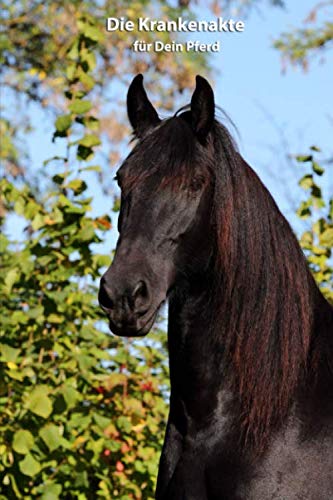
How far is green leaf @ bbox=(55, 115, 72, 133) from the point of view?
542 cm

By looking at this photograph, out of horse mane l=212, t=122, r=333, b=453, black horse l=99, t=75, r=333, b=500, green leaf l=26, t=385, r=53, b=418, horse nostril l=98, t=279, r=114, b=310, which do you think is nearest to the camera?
horse nostril l=98, t=279, r=114, b=310

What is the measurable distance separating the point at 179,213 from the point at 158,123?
0.46 m

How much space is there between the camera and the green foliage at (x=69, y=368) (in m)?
5.34

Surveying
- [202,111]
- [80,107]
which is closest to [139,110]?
[202,111]

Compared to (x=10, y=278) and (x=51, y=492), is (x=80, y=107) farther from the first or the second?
(x=51, y=492)

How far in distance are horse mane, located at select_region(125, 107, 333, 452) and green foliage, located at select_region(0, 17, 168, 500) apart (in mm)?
2091

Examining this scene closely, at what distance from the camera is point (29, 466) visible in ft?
17.0

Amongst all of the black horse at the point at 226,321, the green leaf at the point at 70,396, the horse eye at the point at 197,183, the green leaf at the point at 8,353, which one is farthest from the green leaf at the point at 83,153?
the horse eye at the point at 197,183

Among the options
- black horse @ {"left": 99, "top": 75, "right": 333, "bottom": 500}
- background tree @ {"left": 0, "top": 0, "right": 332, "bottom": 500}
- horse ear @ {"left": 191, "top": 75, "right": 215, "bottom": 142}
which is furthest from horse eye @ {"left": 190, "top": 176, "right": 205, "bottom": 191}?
background tree @ {"left": 0, "top": 0, "right": 332, "bottom": 500}

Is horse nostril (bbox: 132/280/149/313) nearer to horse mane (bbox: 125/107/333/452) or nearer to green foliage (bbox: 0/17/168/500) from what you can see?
horse mane (bbox: 125/107/333/452)

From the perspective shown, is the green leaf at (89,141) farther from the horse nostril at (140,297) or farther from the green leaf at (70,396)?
the horse nostril at (140,297)

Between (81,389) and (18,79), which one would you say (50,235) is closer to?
(81,389)

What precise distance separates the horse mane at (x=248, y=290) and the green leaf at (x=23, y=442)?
217cm

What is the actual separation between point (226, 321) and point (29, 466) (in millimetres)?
2305
